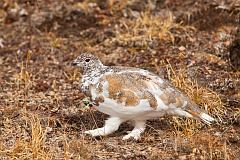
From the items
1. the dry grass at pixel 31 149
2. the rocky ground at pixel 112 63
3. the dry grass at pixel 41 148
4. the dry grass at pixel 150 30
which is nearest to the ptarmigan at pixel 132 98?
the rocky ground at pixel 112 63

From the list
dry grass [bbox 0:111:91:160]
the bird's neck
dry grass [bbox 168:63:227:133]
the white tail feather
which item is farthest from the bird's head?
the white tail feather

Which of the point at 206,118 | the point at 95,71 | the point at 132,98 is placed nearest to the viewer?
the point at 132,98

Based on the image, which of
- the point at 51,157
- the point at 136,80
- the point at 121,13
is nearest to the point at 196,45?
the point at 121,13

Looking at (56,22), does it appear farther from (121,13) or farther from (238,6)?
(238,6)

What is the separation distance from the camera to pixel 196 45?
23.6 ft

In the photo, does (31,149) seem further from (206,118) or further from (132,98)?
(206,118)

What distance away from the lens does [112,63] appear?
7.02 meters

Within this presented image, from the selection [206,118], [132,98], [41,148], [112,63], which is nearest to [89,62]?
[132,98]

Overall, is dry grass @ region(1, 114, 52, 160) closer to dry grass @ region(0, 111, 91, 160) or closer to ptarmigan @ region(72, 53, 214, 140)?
dry grass @ region(0, 111, 91, 160)

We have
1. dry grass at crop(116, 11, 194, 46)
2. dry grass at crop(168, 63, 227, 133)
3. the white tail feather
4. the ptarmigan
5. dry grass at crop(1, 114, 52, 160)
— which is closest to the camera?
dry grass at crop(1, 114, 52, 160)

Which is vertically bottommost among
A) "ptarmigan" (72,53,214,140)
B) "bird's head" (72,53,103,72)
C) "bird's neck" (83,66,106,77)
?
"ptarmigan" (72,53,214,140)

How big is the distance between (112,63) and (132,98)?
216cm

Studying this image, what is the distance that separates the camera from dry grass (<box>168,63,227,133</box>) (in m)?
5.24

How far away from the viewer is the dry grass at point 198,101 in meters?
5.24
